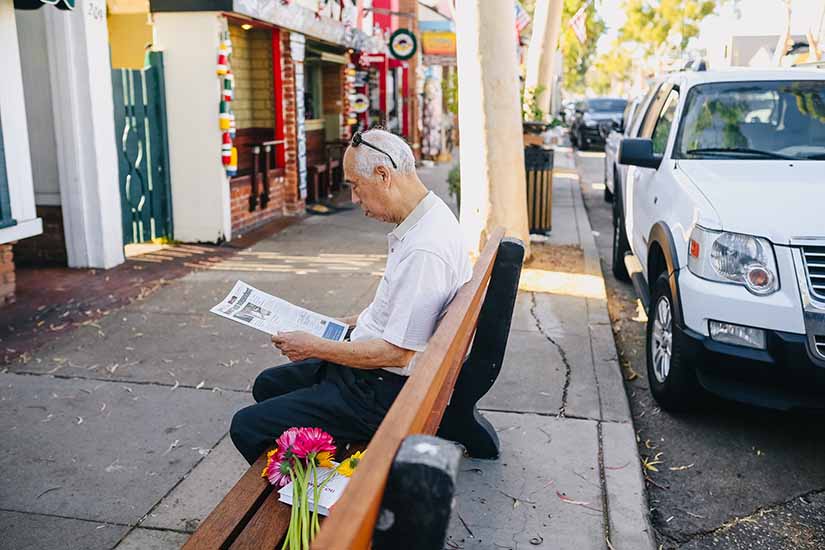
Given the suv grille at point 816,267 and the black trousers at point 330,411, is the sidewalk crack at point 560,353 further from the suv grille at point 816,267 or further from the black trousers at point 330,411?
the black trousers at point 330,411

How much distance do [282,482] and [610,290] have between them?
5.90 meters

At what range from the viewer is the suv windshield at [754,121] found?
538 cm

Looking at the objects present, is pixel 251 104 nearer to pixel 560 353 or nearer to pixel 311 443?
pixel 560 353

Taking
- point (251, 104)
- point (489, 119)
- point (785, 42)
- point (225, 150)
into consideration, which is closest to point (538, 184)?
point (489, 119)

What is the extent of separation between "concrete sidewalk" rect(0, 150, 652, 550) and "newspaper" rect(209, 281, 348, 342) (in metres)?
0.93

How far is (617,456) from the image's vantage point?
414cm

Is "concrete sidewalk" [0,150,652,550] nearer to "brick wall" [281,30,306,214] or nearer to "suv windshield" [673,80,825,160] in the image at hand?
"suv windshield" [673,80,825,160]

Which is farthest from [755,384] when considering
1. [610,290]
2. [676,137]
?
[610,290]

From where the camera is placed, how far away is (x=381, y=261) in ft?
29.1

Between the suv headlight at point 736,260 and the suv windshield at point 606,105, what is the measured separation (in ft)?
83.9

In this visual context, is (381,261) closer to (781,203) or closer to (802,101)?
(802,101)

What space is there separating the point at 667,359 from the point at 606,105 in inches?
1021

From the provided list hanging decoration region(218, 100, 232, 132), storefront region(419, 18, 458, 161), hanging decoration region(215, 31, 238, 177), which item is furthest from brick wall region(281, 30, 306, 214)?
storefront region(419, 18, 458, 161)

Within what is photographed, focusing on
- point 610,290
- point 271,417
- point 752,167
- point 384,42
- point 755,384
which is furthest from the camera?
point 384,42
